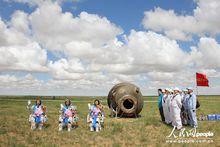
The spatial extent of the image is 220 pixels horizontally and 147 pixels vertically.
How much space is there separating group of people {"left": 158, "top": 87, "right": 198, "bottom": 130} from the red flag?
15.1ft

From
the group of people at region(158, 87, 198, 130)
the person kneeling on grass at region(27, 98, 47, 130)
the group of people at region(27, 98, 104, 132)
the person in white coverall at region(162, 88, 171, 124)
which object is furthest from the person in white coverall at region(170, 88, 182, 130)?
the person kneeling on grass at region(27, 98, 47, 130)

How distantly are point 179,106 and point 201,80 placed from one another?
6.43m

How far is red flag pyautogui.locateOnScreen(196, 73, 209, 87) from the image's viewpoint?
24.4m

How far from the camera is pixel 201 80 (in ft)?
80.4

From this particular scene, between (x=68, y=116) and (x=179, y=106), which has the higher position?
(x=179, y=106)

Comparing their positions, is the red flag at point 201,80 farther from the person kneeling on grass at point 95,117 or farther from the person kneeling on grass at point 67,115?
the person kneeling on grass at point 67,115

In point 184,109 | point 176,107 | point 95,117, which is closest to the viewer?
point 95,117

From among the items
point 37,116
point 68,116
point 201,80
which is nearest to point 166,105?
point 201,80

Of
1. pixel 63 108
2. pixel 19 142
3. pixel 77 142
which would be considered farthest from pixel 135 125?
pixel 19 142

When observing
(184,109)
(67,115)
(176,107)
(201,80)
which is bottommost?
(67,115)

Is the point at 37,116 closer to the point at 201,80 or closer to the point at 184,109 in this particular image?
the point at 184,109

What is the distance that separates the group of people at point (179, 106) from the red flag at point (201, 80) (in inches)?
181

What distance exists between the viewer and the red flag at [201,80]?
80.1 feet

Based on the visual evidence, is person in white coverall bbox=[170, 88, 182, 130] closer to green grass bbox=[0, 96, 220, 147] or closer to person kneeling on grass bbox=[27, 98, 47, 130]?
green grass bbox=[0, 96, 220, 147]
